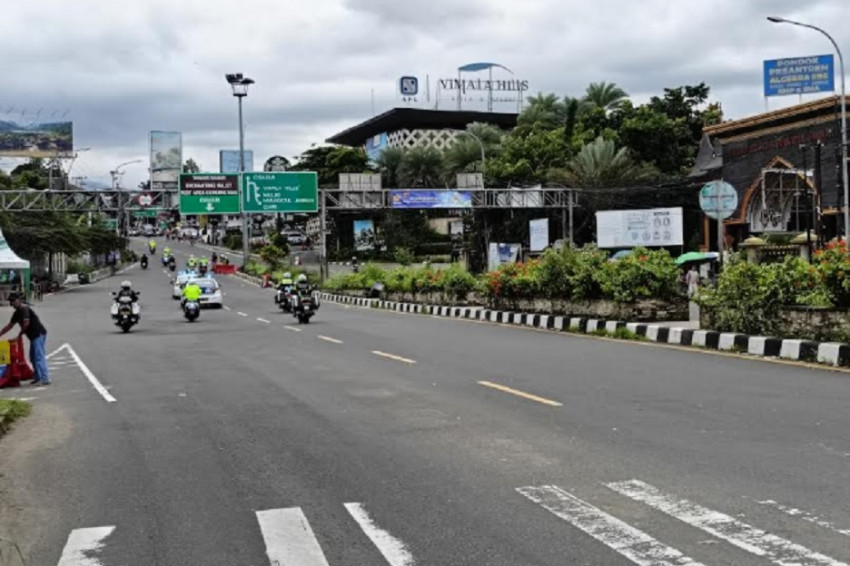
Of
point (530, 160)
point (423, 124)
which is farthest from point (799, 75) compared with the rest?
point (423, 124)

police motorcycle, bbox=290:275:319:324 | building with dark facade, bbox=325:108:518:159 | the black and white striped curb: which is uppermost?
building with dark facade, bbox=325:108:518:159

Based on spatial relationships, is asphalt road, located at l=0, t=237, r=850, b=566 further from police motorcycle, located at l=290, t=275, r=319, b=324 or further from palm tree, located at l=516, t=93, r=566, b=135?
palm tree, located at l=516, t=93, r=566, b=135

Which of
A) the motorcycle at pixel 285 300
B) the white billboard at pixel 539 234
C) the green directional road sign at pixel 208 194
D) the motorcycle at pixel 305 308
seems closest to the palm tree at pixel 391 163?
the green directional road sign at pixel 208 194

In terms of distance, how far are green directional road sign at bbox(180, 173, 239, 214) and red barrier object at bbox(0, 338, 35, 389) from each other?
3805 centimetres

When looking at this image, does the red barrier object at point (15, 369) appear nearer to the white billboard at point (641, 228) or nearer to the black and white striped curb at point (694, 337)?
the black and white striped curb at point (694, 337)

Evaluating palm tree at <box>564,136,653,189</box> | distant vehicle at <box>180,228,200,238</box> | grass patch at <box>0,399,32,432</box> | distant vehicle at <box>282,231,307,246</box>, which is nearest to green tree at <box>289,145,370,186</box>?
distant vehicle at <box>282,231,307,246</box>

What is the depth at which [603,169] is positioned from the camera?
Answer: 60625mm

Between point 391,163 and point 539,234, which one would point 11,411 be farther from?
point 391,163

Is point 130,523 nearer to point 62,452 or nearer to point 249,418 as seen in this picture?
point 62,452

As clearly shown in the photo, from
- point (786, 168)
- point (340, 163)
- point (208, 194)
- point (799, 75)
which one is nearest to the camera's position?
point (786, 168)

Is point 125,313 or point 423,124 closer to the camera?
point 125,313

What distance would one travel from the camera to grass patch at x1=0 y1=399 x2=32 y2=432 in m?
10.1

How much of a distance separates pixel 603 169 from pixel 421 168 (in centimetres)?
2479

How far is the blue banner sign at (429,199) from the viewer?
183 ft
